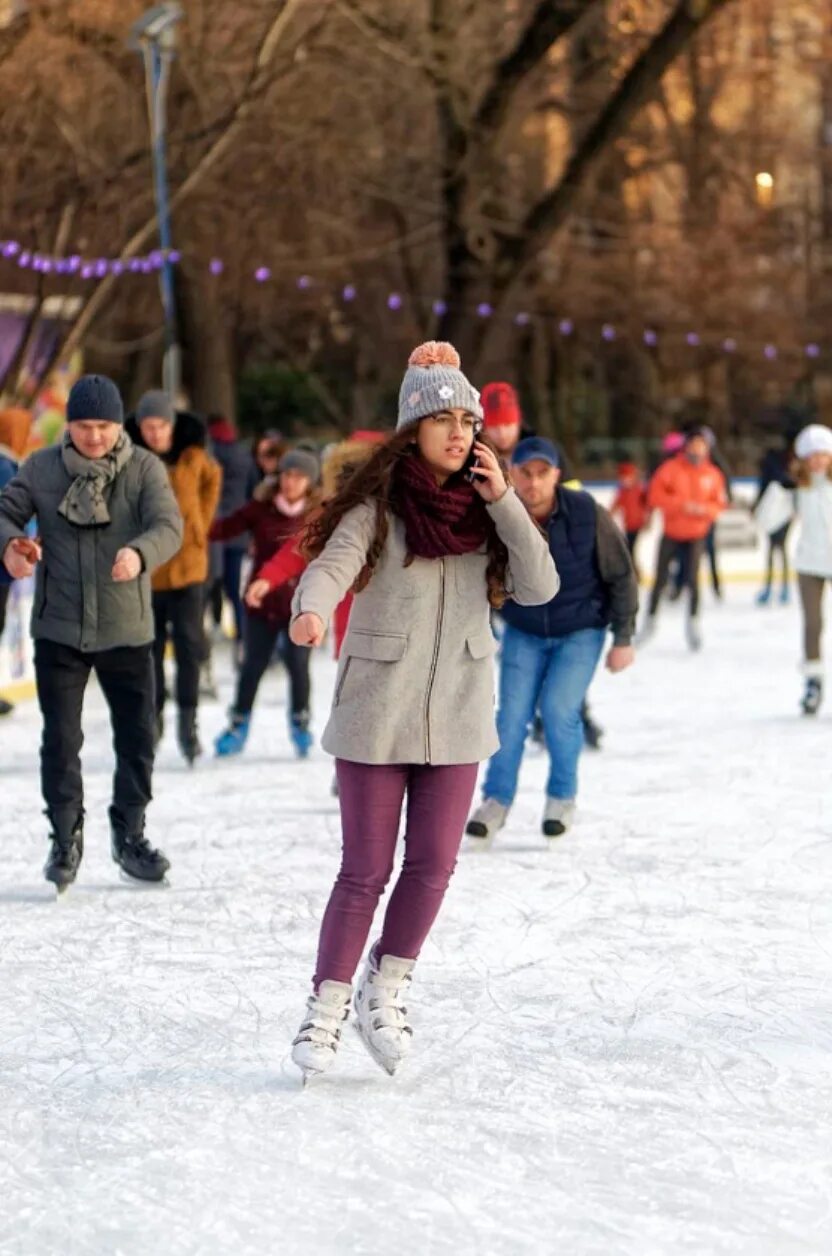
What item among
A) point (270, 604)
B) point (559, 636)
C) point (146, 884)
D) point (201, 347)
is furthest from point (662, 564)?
point (201, 347)

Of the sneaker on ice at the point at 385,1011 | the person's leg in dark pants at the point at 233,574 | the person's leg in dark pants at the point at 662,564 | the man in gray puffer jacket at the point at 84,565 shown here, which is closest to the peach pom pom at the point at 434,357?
the sneaker on ice at the point at 385,1011

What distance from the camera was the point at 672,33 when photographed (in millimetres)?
18453

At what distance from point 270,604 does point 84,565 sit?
3.09m

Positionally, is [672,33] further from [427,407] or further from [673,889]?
[427,407]

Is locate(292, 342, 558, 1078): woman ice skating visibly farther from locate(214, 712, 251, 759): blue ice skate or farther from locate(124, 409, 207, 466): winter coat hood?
locate(214, 712, 251, 759): blue ice skate

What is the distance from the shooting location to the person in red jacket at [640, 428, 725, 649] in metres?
14.0

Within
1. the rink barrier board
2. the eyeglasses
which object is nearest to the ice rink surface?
the eyeglasses

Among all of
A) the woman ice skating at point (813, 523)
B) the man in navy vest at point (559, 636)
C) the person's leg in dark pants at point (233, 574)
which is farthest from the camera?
the person's leg in dark pants at point (233, 574)

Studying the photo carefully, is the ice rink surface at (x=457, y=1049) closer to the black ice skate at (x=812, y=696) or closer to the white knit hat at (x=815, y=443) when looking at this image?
the black ice skate at (x=812, y=696)

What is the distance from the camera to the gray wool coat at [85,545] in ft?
19.8

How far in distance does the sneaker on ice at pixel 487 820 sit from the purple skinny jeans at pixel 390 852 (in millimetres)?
2711

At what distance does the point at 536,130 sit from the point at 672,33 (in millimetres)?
18119

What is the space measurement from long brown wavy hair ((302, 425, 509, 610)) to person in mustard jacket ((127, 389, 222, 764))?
176 inches

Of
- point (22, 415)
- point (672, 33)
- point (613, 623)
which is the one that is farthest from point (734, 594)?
point (613, 623)
